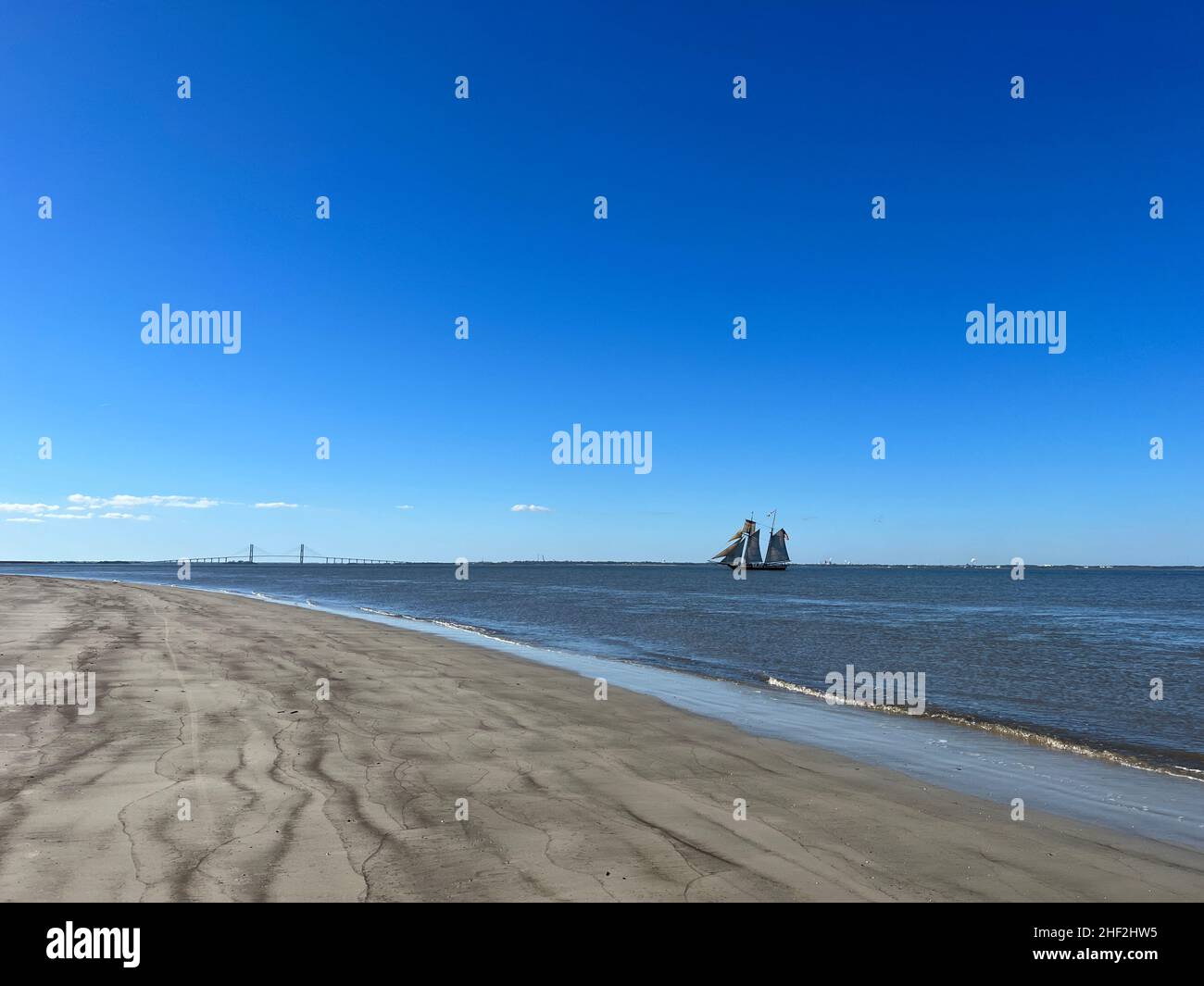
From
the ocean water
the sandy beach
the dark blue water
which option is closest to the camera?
the sandy beach

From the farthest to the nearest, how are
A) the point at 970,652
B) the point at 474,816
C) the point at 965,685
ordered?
1. the point at 970,652
2. the point at 965,685
3. the point at 474,816

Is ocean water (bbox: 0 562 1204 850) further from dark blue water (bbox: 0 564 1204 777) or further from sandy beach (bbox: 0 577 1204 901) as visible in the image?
sandy beach (bbox: 0 577 1204 901)

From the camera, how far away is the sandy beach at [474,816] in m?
5.57

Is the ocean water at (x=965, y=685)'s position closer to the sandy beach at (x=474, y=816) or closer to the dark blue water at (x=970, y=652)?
the dark blue water at (x=970, y=652)

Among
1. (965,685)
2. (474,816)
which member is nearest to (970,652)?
(965,685)

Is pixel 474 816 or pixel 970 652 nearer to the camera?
pixel 474 816

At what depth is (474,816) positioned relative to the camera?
23.4 ft

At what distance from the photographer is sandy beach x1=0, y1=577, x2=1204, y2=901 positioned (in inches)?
219

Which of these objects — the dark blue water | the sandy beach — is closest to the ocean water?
the dark blue water

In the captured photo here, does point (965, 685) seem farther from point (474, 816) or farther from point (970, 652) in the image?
point (474, 816)

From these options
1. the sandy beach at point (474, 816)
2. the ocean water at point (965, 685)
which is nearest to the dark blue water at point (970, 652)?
the ocean water at point (965, 685)

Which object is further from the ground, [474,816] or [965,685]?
[474,816]
